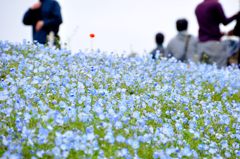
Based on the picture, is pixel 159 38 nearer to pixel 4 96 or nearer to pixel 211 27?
pixel 211 27

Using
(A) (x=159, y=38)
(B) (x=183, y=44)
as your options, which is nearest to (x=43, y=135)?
(B) (x=183, y=44)

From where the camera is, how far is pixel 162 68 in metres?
9.17

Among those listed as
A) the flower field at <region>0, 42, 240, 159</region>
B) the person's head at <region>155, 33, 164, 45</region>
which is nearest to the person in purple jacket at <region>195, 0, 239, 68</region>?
the person's head at <region>155, 33, 164, 45</region>

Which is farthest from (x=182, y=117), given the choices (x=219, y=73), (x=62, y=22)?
(x=62, y=22)

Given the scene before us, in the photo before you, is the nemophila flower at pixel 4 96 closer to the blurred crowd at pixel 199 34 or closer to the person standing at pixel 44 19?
the blurred crowd at pixel 199 34

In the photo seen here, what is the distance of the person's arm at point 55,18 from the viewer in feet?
37.3

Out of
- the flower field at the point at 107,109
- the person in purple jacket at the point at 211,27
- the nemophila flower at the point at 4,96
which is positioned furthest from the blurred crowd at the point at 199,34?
the nemophila flower at the point at 4,96

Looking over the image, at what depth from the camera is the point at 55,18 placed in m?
11.5

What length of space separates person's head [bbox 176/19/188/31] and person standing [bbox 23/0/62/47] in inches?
110

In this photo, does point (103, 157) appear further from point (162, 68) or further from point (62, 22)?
point (62, 22)

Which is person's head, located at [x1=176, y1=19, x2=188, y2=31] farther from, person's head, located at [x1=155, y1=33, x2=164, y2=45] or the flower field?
the flower field

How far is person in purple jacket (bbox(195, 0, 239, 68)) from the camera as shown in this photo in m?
12.4

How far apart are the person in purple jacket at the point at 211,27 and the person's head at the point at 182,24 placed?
41 cm

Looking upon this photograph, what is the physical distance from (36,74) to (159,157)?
2.57 meters
